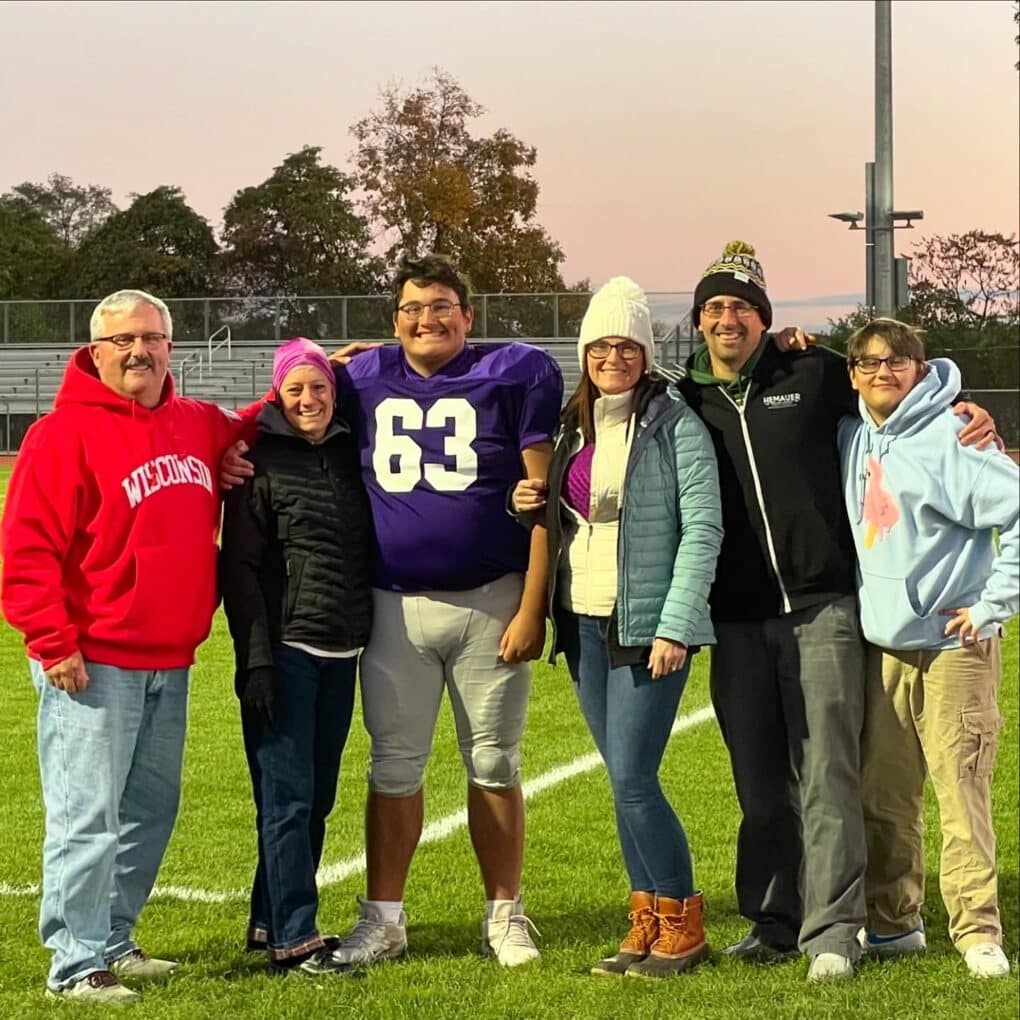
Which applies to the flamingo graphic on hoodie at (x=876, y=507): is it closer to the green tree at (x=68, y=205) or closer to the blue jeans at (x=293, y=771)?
the blue jeans at (x=293, y=771)

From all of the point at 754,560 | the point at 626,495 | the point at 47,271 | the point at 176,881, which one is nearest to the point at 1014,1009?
the point at 754,560

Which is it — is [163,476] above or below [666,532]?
above

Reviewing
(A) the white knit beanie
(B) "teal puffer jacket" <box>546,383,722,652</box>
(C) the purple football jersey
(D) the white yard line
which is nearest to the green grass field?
(D) the white yard line

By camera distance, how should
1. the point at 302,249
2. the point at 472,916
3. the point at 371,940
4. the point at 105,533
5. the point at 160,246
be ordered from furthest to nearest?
1. the point at 302,249
2. the point at 160,246
3. the point at 472,916
4. the point at 371,940
5. the point at 105,533

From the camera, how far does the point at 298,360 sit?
367 centimetres

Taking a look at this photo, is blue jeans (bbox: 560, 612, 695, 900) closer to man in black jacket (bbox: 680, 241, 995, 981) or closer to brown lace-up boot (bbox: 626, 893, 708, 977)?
brown lace-up boot (bbox: 626, 893, 708, 977)

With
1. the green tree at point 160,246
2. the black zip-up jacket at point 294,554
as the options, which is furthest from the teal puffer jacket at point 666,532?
the green tree at point 160,246

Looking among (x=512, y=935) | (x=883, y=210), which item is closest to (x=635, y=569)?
(x=512, y=935)

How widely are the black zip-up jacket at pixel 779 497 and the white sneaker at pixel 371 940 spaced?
115 centimetres

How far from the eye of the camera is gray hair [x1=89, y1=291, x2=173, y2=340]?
351cm

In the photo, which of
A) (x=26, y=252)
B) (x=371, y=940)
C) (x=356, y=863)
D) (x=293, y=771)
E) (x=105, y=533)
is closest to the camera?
(x=105, y=533)

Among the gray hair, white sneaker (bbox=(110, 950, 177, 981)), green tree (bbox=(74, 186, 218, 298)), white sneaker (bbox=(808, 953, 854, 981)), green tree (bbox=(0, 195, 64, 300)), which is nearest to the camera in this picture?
the gray hair

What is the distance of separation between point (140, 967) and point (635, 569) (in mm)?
1559

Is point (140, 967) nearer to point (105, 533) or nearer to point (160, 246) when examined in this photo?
point (105, 533)
